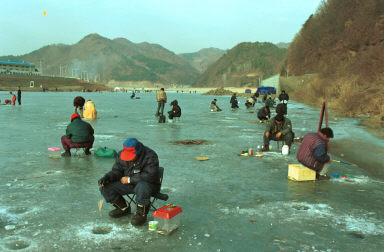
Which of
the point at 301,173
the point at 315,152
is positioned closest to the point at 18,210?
the point at 301,173

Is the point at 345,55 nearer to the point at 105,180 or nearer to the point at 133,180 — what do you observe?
the point at 133,180

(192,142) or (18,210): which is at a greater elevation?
(192,142)

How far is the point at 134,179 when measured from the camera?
4.80 m

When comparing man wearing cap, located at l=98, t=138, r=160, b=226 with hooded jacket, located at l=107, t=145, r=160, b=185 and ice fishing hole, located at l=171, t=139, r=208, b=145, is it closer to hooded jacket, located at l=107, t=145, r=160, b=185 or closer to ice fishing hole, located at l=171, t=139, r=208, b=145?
hooded jacket, located at l=107, t=145, r=160, b=185

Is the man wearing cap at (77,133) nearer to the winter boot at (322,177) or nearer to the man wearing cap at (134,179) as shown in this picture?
the man wearing cap at (134,179)

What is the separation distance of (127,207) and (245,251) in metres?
1.94

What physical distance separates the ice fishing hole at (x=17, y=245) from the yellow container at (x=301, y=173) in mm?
5170

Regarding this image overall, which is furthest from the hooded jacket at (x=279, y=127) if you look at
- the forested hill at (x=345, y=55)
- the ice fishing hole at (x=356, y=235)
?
the forested hill at (x=345, y=55)

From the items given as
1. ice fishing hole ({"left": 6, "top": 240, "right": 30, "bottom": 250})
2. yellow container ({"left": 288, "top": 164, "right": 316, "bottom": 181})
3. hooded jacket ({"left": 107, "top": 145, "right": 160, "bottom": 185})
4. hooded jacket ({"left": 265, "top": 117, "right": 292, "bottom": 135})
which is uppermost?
hooded jacket ({"left": 265, "top": 117, "right": 292, "bottom": 135})

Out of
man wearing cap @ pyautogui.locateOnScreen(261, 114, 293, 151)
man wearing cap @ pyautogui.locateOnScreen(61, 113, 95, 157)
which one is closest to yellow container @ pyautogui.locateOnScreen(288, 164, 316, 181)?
man wearing cap @ pyautogui.locateOnScreen(261, 114, 293, 151)

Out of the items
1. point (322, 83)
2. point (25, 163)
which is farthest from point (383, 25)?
point (25, 163)

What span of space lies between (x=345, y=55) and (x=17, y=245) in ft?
159

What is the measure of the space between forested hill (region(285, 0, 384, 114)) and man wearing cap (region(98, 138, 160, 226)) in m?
19.9

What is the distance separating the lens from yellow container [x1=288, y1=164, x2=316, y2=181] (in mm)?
7156
